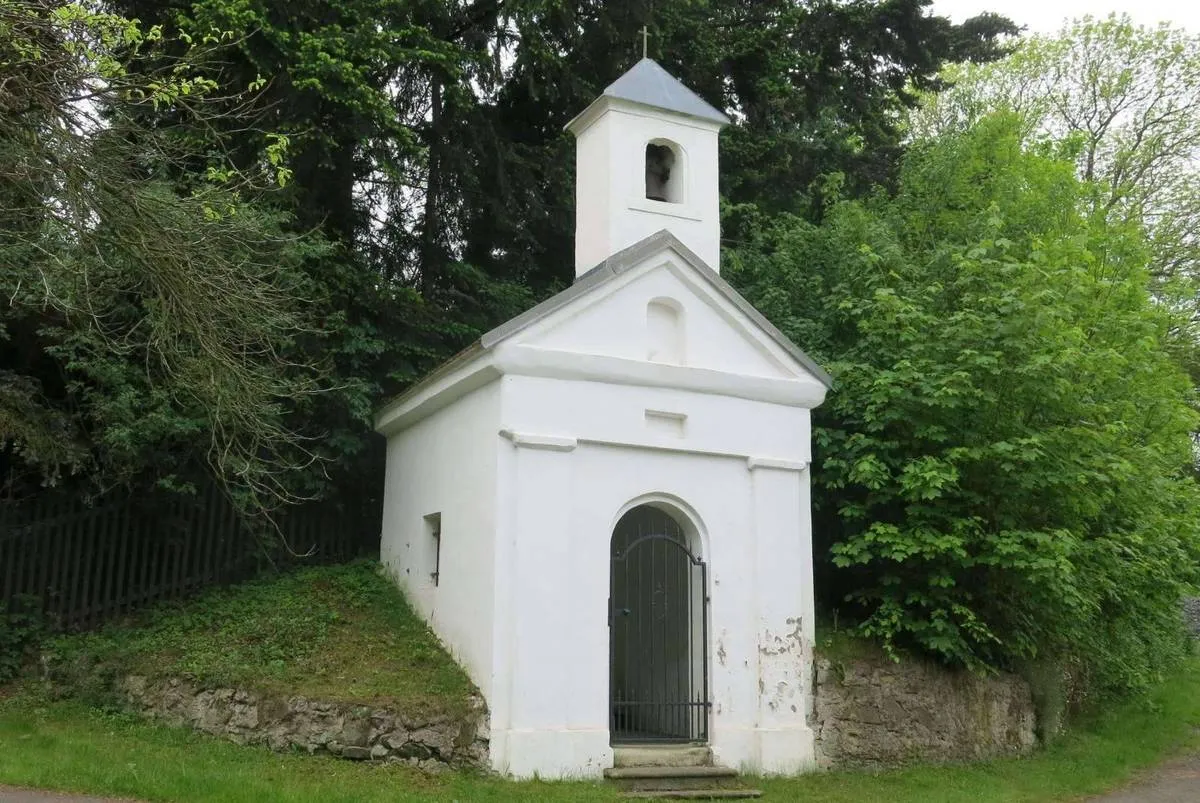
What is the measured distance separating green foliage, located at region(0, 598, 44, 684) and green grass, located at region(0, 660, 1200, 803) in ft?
2.17

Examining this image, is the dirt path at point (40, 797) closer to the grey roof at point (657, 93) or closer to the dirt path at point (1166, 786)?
the grey roof at point (657, 93)

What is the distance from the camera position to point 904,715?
11.4 m

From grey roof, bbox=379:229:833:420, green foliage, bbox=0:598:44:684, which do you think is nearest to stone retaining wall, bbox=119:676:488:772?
green foliage, bbox=0:598:44:684

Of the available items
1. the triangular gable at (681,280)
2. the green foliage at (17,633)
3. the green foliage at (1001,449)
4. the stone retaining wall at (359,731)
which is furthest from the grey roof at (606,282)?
the green foliage at (17,633)

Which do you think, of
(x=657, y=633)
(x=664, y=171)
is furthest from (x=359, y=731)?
(x=664, y=171)

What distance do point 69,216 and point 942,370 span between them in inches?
331

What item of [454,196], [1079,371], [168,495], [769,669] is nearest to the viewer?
[769,669]

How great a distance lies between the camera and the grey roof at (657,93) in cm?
1241

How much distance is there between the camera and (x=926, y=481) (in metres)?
11.1

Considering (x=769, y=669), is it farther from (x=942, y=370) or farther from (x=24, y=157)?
(x=24, y=157)

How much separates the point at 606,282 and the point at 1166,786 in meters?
8.41

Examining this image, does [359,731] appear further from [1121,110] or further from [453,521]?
[1121,110]

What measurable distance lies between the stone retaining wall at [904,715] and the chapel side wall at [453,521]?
A: 365 cm

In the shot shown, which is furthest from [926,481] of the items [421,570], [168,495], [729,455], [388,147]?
[168,495]
